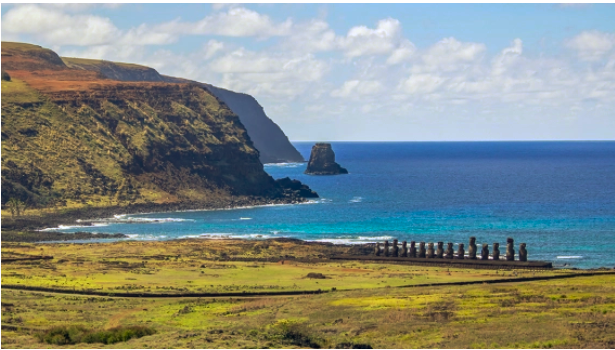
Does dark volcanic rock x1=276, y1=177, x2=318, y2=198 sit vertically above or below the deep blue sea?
above

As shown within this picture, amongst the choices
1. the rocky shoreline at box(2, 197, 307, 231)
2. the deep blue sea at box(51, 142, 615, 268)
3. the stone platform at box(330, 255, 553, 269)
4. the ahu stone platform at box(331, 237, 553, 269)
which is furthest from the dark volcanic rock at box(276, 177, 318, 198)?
the stone platform at box(330, 255, 553, 269)

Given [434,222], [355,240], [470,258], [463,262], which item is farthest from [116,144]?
[463,262]

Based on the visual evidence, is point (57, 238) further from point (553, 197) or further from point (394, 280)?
point (553, 197)

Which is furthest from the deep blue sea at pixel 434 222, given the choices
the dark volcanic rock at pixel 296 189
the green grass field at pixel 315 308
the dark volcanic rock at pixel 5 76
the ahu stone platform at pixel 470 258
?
the dark volcanic rock at pixel 5 76

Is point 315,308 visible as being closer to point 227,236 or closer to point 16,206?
point 227,236

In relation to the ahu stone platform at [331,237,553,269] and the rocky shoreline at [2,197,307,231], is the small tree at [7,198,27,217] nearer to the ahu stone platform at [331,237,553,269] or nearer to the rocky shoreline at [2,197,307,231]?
the rocky shoreline at [2,197,307,231]

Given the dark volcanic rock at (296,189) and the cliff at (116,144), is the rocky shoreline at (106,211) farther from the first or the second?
the dark volcanic rock at (296,189)
